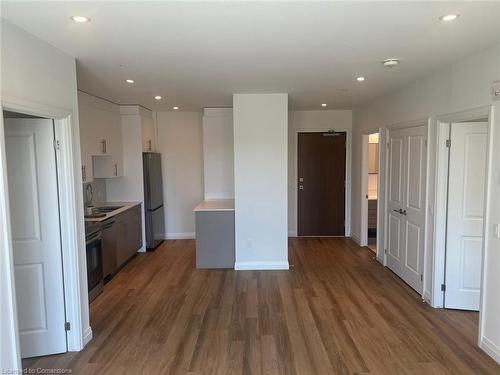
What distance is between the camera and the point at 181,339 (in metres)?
3.18

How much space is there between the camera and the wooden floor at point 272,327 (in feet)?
9.08

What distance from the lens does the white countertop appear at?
202 inches

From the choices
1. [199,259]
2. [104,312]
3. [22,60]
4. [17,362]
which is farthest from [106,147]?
[17,362]

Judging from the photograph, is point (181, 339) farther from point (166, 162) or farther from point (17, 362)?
point (166, 162)

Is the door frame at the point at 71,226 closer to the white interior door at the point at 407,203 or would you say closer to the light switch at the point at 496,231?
the light switch at the point at 496,231

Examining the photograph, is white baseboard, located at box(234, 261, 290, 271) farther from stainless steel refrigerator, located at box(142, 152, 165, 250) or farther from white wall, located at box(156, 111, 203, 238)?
white wall, located at box(156, 111, 203, 238)

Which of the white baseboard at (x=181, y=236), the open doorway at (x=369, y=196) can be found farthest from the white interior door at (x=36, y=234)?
the open doorway at (x=369, y=196)

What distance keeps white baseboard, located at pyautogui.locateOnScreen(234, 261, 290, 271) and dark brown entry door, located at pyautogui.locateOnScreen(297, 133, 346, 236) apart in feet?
6.82

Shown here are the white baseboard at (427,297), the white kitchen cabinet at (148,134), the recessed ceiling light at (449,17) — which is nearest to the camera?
the recessed ceiling light at (449,17)

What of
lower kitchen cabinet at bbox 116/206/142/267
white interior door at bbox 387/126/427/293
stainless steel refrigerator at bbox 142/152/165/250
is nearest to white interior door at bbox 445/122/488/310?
white interior door at bbox 387/126/427/293

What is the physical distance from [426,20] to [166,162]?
5.49 meters

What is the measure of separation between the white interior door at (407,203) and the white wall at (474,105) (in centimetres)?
19

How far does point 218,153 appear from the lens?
624cm

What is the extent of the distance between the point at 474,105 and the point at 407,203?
164cm
